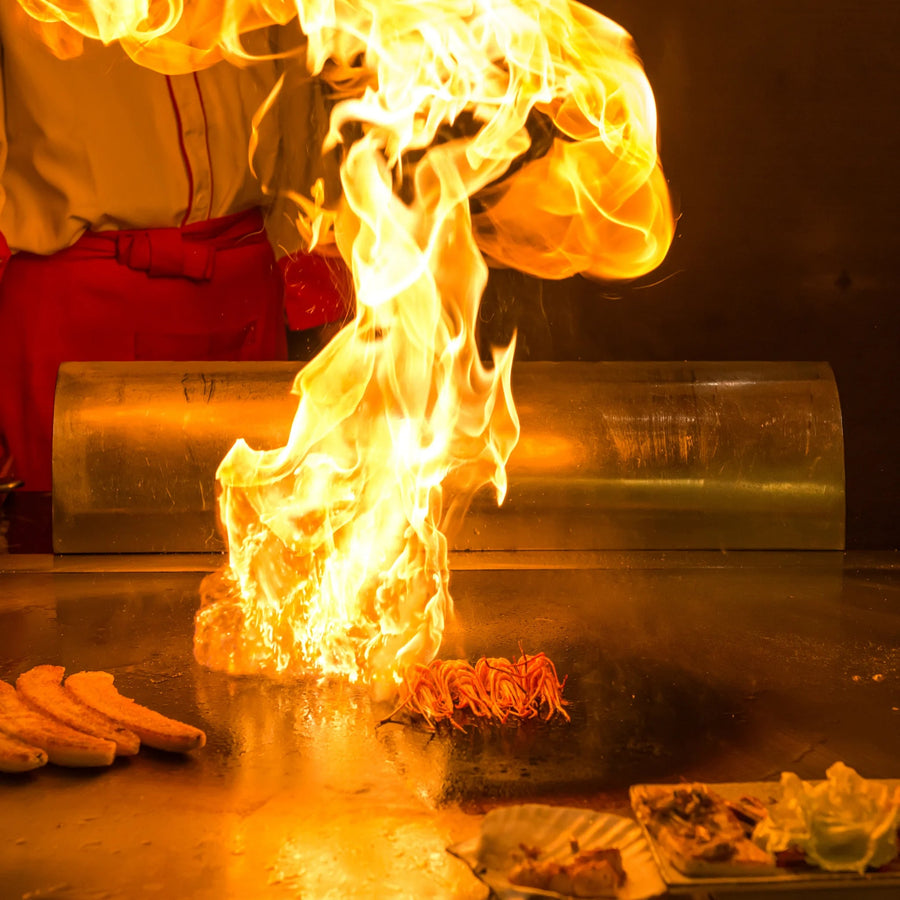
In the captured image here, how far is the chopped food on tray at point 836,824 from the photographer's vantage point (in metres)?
1.46

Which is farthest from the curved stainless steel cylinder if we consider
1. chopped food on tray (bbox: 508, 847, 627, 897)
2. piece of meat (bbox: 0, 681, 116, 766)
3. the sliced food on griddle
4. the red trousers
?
chopped food on tray (bbox: 508, 847, 627, 897)

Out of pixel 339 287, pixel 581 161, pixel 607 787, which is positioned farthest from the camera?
pixel 339 287

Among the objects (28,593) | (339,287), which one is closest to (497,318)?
(339,287)

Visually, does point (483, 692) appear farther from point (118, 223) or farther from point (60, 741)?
point (118, 223)

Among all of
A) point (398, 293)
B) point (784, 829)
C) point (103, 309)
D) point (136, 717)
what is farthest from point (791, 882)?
→ point (103, 309)

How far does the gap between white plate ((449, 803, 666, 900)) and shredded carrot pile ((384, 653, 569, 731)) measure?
0.54 metres

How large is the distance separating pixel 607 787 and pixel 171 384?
2163mm

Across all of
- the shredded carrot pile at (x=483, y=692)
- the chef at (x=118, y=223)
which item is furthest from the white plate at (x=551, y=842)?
the chef at (x=118, y=223)

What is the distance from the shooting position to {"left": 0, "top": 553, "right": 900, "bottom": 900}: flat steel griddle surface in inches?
63.3

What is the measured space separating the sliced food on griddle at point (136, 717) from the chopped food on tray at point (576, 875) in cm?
72

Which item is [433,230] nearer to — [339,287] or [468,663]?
[468,663]

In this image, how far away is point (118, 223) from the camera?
4594mm

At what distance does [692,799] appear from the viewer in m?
1.59

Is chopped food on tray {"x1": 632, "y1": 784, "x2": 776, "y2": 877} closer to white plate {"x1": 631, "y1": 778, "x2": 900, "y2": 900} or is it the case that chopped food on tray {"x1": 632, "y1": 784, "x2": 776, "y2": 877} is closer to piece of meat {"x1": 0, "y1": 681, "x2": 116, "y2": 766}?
white plate {"x1": 631, "y1": 778, "x2": 900, "y2": 900}
